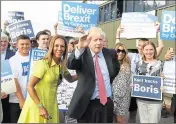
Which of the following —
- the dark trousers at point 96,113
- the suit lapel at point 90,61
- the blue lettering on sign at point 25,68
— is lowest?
the dark trousers at point 96,113

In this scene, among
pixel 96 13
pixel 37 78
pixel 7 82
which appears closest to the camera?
pixel 37 78

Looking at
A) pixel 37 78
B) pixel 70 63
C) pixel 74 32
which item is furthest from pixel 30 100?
pixel 74 32

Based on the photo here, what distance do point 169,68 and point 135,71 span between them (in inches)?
20.4

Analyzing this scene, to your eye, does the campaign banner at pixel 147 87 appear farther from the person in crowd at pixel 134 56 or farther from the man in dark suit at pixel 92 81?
the man in dark suit at pixel 92 81

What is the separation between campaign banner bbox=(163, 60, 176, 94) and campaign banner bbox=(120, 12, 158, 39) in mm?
1478

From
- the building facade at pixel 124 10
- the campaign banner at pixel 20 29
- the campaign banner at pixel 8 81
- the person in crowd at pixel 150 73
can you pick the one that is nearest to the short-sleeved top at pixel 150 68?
the person in crowd at pixel 150 73

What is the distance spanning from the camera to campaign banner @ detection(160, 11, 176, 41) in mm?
6531

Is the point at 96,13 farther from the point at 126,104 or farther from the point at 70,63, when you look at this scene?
the point at 70,63

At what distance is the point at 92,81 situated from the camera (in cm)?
333

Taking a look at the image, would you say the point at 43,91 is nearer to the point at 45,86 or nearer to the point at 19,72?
the point at 45,86

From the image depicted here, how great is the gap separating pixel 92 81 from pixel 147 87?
1620mm

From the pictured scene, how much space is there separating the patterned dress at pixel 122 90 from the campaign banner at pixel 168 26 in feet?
5.64

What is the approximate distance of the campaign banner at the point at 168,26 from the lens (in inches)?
257

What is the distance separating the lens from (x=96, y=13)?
661cm
